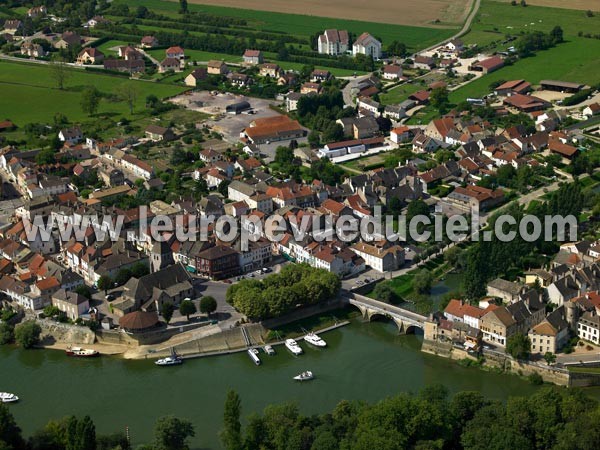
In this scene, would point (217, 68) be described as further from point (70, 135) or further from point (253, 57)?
point (70, 135)

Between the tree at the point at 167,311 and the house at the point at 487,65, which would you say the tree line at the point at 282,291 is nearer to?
the tree at the point at 167,311

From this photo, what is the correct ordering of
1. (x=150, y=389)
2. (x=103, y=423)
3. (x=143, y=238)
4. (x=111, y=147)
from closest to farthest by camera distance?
(x=103, y=423)
(x=150, y=389)
(x=143, y=238)
(x=111, y=147)

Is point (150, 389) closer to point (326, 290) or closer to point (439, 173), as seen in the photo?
point (326, 290)

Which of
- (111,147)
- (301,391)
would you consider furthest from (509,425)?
(111,147)

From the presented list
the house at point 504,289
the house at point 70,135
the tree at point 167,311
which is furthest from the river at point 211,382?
the house at point 70,135

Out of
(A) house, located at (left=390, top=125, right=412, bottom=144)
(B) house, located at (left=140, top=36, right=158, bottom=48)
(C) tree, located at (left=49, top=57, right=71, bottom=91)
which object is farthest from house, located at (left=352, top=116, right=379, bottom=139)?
(B) house, located at (left=140, top=36, right=158, bottom=48)

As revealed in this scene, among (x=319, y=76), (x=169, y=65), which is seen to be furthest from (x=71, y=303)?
(x=169, y=65)
